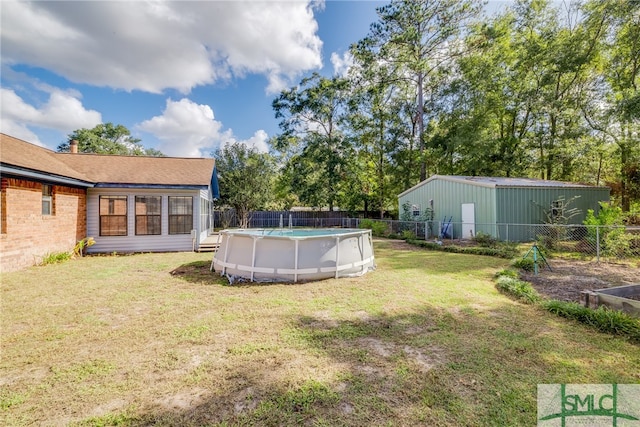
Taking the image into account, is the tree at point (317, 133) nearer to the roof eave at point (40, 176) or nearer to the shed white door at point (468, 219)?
the shed white door at point (468, 219)

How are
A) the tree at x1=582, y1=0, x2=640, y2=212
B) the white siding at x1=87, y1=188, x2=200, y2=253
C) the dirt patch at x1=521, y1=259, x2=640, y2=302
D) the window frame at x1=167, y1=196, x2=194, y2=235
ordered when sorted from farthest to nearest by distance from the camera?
the tree at x1=582, y1=0, x2=640, y2=212 < the window frame at x1=167, y1=196, x2=194, y2=235 < the white siding at x1=87, y1=188, x2=200, y2=253 < the dirt patch at x1=521, y1=259, x2=640, y2=302

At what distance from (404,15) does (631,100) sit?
14786 mm

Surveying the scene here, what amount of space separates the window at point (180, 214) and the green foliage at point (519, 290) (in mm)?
10827

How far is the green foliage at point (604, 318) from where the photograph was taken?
349 centimetres

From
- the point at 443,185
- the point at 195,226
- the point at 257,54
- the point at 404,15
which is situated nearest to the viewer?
the point at 195,226

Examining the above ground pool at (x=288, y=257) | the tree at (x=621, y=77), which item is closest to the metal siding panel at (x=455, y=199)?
the tree at (x=621, y=77)

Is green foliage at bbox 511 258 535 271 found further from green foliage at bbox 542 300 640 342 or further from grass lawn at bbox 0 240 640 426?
green foliage at bbox 542 300 640 342

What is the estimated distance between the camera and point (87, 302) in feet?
16.1

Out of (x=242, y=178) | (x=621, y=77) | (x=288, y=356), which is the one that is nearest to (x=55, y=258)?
(x=288, y=356)

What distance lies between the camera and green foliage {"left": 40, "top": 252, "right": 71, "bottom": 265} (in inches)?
318

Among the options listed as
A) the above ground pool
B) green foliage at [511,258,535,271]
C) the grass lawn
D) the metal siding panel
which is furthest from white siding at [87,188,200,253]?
the metal siding panel

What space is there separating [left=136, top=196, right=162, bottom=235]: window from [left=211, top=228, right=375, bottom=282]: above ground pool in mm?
6064

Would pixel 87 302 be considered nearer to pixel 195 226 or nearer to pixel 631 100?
pixel 195 226

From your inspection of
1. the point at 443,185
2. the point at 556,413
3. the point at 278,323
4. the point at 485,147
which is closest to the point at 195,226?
the point at 278,323
